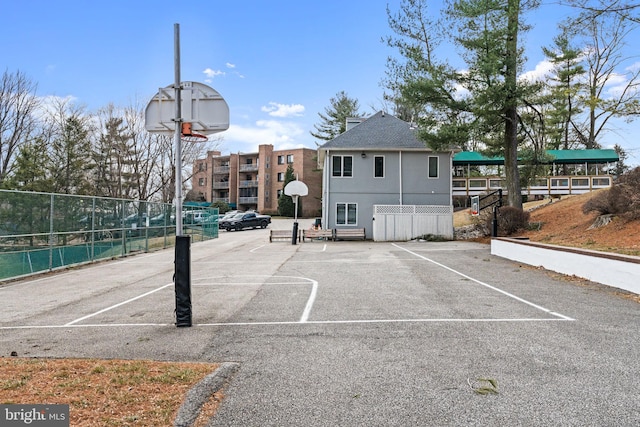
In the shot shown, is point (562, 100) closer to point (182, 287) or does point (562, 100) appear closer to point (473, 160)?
point (473, 160)

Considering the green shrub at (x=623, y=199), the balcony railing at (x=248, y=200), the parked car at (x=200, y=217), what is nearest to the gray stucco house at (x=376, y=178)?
the parked car at (x=200, y=217)

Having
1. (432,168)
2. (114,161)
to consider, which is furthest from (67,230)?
(114,161)

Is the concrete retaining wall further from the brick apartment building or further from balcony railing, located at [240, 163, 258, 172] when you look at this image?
balcony railing, located at [240, 163, 258, 172]

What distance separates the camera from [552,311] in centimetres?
672

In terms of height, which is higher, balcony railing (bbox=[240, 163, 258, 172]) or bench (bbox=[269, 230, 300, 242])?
balcony railing (bbox=[240, 163, 258, 172])

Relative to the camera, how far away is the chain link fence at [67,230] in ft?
34.7

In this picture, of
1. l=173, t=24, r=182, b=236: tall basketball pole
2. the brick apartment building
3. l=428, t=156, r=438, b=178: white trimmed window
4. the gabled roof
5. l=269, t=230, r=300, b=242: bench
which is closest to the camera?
l=173, t=24, r=182, b=236: tall basketball pole

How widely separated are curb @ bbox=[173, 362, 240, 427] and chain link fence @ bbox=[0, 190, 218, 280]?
893 cm

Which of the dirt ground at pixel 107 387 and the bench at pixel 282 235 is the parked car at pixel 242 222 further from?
the dirt ground at pixel 107 387

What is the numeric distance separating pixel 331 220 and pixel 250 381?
22777mm

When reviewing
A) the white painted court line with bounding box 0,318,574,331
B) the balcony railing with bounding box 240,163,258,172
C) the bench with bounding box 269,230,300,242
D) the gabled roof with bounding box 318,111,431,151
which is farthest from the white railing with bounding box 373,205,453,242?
the balcony railing with bounding box 240,163,258,172

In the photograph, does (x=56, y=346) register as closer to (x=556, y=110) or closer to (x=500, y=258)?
(x=500, y=258)

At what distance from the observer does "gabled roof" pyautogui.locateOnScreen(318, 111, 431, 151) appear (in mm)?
26953

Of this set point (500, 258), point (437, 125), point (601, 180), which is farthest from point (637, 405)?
point (601, 180)
